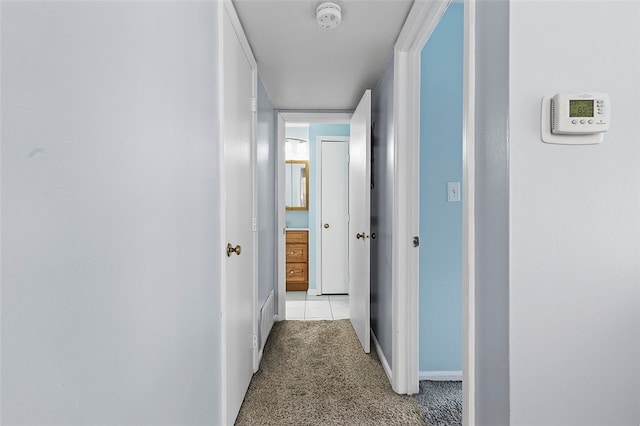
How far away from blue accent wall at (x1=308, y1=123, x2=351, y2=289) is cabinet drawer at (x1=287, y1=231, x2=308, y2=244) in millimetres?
96

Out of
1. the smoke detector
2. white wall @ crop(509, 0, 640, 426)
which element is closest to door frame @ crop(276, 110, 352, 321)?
the smoke detector

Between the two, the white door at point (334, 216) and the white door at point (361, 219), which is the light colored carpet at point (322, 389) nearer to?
the white door at point (361, 219)

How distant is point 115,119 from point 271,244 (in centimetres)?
276

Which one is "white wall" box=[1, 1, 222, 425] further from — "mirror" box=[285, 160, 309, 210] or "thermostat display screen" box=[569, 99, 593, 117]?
"mirror" box=[285, 160, 309, 210]

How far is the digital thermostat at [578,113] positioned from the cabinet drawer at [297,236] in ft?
12.8

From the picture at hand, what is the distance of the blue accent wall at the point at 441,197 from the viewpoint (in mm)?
2301

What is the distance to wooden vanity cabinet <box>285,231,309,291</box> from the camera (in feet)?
15.7

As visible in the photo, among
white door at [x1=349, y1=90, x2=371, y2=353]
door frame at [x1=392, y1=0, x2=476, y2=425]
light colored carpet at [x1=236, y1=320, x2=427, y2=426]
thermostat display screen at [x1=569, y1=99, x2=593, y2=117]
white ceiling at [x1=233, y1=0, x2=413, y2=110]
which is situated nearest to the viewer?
thermostat display screen at [x1=569, y1=99, x2=593, y2=117]

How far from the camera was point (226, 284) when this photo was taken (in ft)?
5.33

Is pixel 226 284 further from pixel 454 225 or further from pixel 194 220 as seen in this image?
pixel 454 225

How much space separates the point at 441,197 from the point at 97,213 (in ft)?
6.71

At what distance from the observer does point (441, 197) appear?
2.32 m

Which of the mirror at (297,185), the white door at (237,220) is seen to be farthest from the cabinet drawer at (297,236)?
the white door at (237,220)

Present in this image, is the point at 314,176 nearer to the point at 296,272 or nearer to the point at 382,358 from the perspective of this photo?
the point at 296,272
